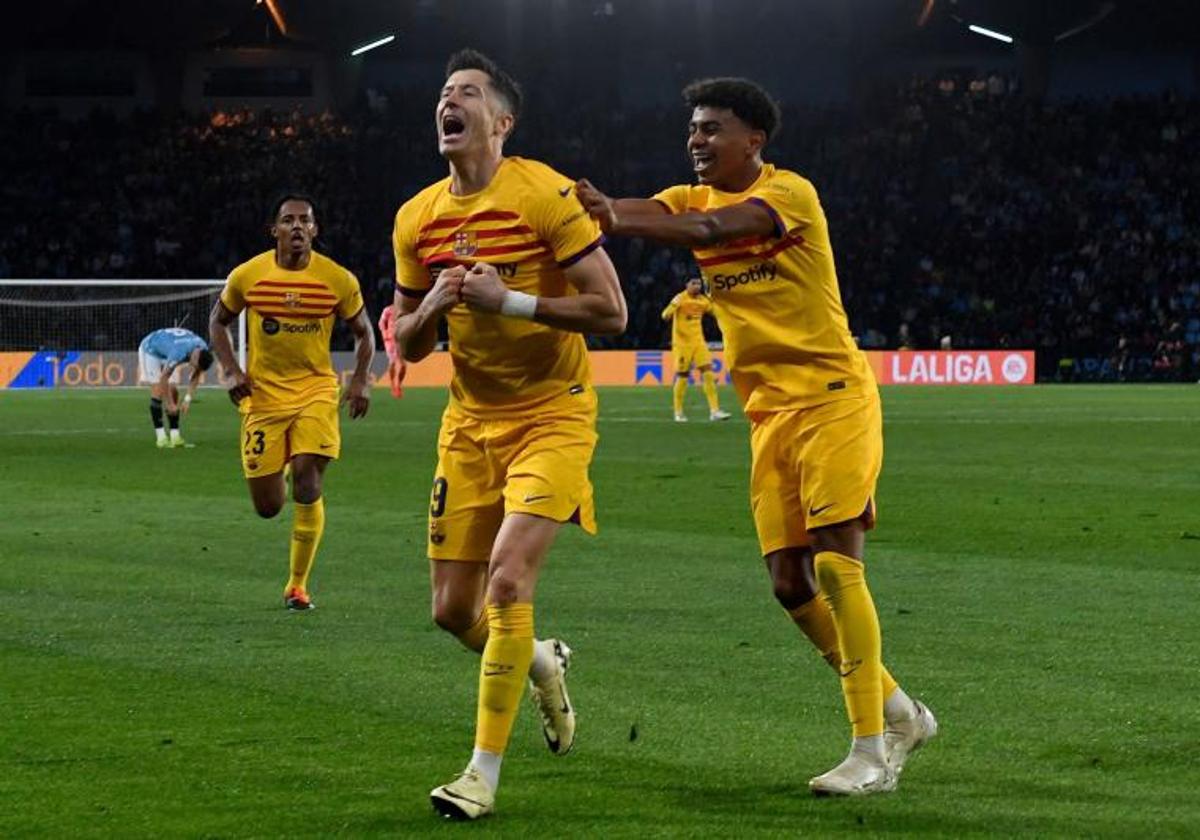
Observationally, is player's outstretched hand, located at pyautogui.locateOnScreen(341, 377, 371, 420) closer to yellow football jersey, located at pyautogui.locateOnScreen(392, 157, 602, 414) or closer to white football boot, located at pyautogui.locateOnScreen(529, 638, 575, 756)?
yellow football jersey, located at pyautogui.locateOnScreen(392, 157, 602, 414)

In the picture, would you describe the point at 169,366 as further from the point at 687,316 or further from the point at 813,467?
the point at 813,467

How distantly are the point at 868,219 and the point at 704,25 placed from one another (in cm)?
722

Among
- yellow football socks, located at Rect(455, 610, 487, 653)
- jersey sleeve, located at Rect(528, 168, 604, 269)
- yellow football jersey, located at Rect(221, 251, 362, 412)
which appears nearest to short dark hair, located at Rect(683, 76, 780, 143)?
jersey sleeve, located at Rect(528, 168, 604, 269)

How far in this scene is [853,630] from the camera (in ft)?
22.5

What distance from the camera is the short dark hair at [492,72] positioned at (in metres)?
7.17

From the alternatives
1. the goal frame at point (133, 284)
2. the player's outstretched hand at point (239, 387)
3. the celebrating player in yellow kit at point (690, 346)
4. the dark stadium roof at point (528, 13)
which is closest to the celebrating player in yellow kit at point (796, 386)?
the player's outstretched hand at point (239, 387)

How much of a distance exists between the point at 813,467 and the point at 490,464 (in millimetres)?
1084

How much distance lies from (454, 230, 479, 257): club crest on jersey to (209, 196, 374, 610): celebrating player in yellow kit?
5350 millimetres

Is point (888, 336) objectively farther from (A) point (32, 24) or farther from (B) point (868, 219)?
(A) point (32, 24)

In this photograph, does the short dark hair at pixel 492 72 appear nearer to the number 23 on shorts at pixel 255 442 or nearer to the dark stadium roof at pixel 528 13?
the number 23 on shorts at pixel 255 442

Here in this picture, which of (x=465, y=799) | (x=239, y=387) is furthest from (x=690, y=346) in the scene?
(x=465, y=799)

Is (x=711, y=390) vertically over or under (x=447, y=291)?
under

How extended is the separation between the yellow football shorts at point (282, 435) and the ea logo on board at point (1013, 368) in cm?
4068

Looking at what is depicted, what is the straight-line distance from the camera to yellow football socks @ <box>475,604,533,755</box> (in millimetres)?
6445
